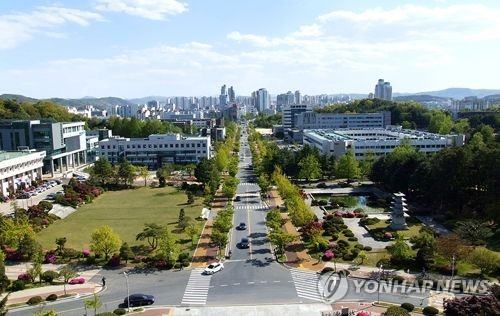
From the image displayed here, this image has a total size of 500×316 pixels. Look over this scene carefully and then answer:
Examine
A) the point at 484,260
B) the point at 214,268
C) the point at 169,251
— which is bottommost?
the point at 214,268

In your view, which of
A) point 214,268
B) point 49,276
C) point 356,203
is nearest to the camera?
point 49,276

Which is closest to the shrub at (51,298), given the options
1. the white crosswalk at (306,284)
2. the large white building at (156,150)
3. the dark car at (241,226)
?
the white crosswalk at (306,284)

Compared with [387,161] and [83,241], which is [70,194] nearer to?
[83,241]

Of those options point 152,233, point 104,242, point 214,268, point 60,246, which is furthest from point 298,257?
point 60,246

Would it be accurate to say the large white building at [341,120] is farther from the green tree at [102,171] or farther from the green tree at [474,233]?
the green tree at [474,233]

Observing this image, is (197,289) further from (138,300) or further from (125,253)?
(125,253)

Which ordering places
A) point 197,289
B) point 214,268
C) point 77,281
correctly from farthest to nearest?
point 214,268 < point 77,281 < point 197,289

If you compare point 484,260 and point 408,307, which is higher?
point 484,260
